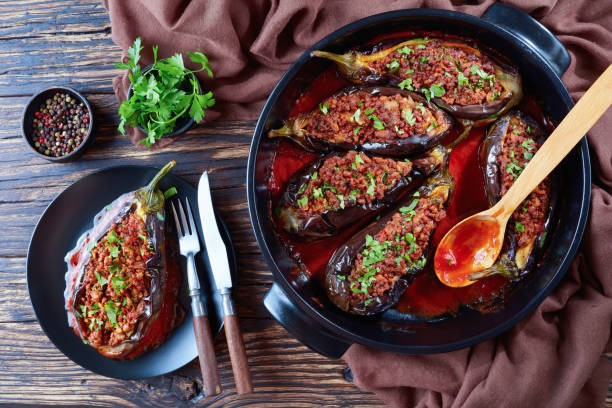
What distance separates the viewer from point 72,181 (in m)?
2.67

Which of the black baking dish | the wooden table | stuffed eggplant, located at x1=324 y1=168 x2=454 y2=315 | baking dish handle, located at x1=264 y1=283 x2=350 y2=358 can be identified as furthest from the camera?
the wooden table

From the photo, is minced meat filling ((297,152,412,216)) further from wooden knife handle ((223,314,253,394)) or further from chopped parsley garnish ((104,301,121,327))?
chopped parsley garnish ((104,301,121,327))

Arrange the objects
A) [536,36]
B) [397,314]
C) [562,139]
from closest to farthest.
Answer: [562,139] → [536,36] → [397,314]

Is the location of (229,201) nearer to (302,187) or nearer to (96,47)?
(302,187)

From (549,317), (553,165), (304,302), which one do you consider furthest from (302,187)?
(549,317)

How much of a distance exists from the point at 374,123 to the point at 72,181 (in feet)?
5.51

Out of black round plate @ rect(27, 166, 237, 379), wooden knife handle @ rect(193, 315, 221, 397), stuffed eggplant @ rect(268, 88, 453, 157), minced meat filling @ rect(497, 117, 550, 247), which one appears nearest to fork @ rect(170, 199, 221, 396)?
wooden knife handle @ rect(193, 315, 221, 397)

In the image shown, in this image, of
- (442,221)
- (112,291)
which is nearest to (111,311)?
(112,291)

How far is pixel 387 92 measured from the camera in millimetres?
2334

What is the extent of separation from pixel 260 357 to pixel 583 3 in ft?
7.84

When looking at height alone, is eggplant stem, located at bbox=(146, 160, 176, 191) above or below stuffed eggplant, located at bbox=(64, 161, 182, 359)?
above

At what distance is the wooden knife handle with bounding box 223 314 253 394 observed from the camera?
223cm

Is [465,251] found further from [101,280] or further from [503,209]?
[101,280]

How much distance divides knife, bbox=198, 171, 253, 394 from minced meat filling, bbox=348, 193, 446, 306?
22.6 inches
